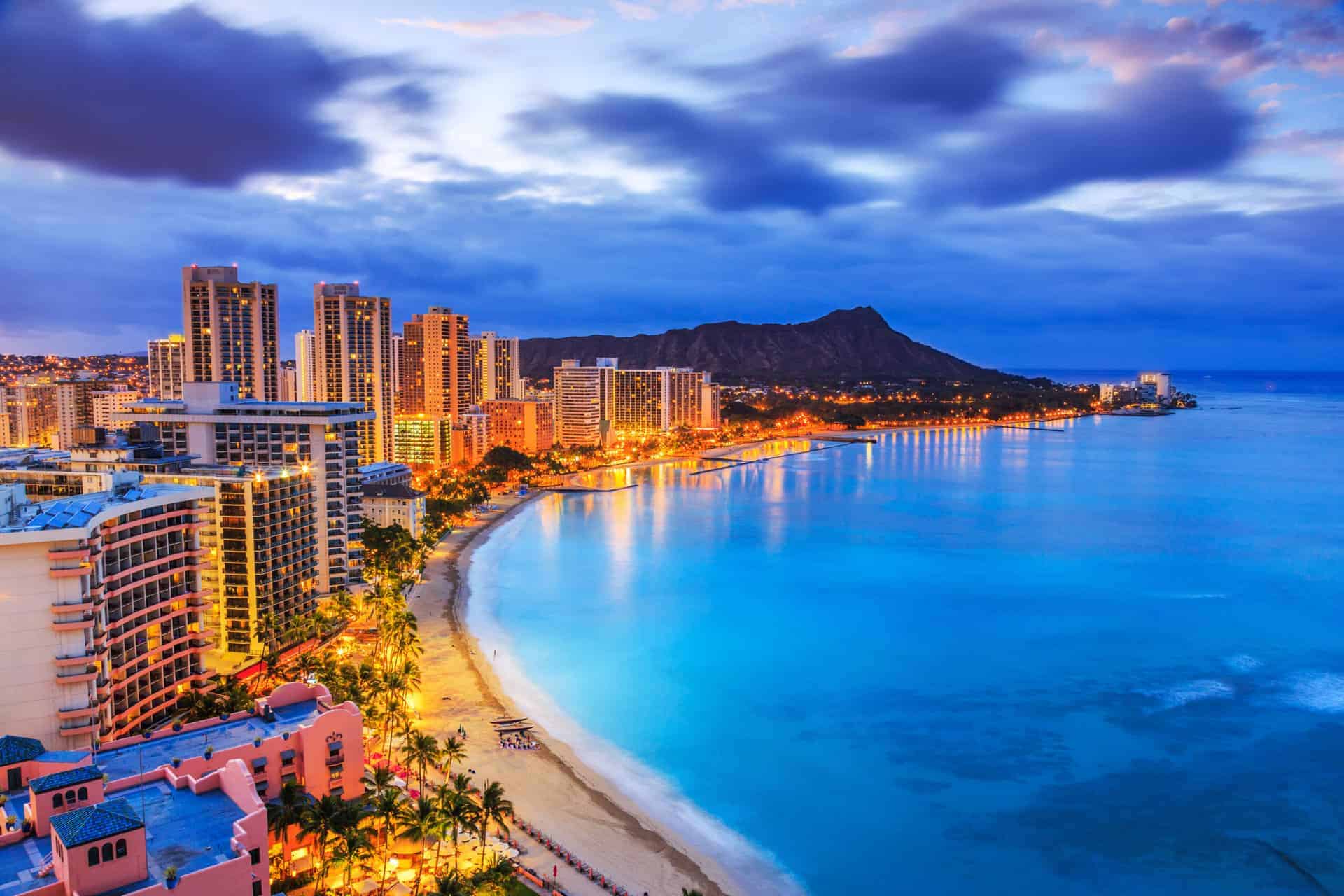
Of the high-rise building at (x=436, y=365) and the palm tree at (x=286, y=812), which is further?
the high-rise building at (x=436, y=365)

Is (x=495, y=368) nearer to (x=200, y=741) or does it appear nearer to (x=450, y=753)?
(x=450, y=753)

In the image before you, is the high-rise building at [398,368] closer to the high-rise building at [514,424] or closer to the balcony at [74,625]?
the high-rise building at [514,424]

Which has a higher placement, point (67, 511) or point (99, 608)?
point (67, 511)

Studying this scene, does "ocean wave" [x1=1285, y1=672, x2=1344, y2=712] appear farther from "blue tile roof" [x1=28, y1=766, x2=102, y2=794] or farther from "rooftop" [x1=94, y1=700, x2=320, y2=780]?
"blue tile roof" [x1=28, y1=766, x2=102, y2=794]

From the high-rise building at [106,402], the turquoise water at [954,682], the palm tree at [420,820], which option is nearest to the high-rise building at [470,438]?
the turquoise water at [954,682]

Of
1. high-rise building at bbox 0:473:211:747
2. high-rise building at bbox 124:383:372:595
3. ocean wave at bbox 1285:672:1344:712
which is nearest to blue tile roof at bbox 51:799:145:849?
high-rise building at bbox 0:473:211:747

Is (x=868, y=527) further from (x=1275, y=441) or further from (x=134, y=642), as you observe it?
(x=1275, y=441)

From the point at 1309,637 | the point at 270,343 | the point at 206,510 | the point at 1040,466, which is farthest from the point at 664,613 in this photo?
the point at 1040,466

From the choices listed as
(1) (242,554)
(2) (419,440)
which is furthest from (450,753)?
(2) (419,440)
